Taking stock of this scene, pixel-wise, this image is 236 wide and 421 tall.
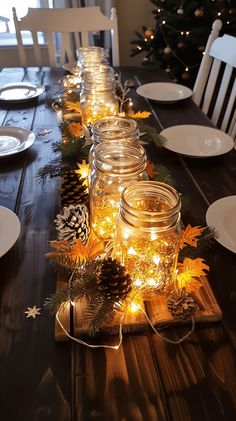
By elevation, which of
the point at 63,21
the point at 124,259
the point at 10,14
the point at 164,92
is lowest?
the point at 10,14

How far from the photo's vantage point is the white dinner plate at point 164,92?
4.22 ft

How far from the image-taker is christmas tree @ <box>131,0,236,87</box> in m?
2.05

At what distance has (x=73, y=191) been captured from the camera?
2.33 ft

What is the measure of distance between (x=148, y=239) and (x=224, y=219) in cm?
25

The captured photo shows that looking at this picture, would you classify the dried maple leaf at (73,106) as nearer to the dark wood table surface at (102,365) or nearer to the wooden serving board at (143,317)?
the dark wood table surface at (102,365)

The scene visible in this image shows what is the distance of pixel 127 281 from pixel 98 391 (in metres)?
0.14

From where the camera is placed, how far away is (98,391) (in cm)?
41

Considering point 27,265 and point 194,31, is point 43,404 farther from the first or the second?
point 194,31

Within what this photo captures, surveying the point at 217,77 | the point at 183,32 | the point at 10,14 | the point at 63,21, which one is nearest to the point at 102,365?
the point at 217,77

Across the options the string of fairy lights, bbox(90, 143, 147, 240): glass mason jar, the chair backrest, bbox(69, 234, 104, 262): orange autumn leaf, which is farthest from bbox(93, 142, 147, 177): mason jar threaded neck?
the string of fairy lights

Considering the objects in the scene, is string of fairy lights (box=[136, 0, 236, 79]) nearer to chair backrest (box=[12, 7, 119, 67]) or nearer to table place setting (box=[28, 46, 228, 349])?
chair backrest (box=[12, 7, 119, 67])

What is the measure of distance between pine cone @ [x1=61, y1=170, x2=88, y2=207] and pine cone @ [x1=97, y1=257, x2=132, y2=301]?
268 mm

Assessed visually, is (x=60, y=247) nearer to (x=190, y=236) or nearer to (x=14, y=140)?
(x=190, y=236)

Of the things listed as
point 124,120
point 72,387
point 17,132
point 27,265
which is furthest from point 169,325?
point 17,132
